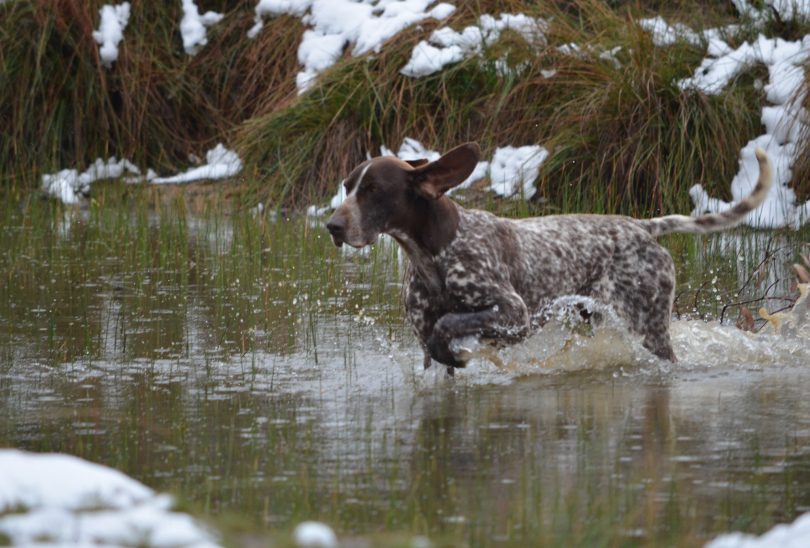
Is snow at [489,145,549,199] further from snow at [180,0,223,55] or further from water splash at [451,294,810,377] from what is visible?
water splash at [451,294,810,377]

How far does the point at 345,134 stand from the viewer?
1425 cm

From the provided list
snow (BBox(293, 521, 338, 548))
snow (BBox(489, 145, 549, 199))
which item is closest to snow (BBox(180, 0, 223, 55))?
snow (BBox(489, 145, 549, 199))

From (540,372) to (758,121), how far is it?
5666 mm

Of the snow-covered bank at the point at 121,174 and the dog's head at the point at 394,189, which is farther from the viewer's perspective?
the snow-covered bank at the point at 121,174

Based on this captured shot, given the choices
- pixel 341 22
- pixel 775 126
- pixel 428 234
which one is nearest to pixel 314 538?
pixel 428 234

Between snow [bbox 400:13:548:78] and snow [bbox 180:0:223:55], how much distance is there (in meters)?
3.24

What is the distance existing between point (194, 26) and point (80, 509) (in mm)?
13175

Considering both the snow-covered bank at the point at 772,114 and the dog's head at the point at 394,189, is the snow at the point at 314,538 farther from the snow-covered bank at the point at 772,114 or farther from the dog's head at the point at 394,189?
the snow-covered bank at the point at 772,114

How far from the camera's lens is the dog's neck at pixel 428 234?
23.5ft

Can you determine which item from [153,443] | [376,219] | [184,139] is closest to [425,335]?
[376,219]

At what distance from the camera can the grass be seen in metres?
12.2

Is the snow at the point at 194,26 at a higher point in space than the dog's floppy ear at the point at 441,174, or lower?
higher

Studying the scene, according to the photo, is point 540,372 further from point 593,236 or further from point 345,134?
point 345,134

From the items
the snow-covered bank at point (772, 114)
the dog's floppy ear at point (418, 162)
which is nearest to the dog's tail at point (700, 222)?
the dog's floppy ear at point (418, 162)
